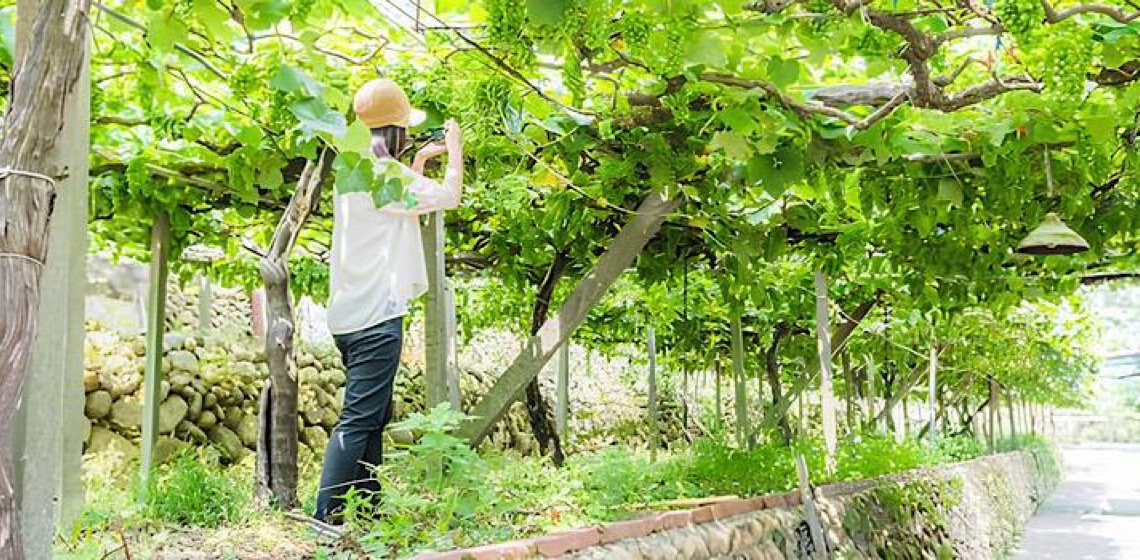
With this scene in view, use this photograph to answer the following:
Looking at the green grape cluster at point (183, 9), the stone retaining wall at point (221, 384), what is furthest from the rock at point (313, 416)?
the green grape cluster at point (183, 9)

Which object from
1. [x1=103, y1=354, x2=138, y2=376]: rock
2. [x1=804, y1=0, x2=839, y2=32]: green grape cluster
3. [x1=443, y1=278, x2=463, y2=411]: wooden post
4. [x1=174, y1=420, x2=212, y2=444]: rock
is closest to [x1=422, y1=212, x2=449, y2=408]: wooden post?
[x1=443, y1=278, x2=463, y2=411]: wooden post

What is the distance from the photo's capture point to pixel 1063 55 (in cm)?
290

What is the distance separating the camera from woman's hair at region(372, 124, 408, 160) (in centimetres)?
328

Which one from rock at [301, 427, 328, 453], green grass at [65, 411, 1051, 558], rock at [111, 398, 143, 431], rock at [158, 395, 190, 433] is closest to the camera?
green grass at [65, 411, 1051, 558]

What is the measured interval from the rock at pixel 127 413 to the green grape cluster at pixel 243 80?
4865 mm

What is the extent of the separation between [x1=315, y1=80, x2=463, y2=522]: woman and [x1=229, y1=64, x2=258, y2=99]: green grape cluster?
47 cm

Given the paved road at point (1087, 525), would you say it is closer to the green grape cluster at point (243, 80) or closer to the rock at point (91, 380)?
the rock at point (91, 380)

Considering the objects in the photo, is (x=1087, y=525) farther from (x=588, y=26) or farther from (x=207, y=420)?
(x=588, y=26)

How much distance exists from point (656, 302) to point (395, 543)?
20.6 ft

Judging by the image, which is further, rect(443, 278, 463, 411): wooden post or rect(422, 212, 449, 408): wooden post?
rect(443, 278, 463, 411): wooden post

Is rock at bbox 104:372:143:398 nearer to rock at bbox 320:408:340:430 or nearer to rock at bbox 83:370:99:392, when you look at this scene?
rock at bbox 83:370:99:392

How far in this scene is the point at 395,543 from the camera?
288 cm

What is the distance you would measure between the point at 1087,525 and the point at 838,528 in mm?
9521

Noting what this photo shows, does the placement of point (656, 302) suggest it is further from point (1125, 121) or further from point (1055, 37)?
point (1055, 37)
